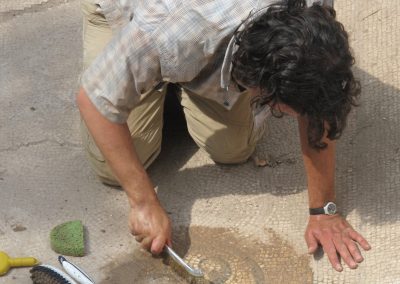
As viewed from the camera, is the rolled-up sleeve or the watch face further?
the watch face

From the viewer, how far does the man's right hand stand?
198cm

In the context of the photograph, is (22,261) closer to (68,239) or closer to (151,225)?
(68,239)

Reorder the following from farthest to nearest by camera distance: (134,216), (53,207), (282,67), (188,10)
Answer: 1. (53,207)
2. (134,216)
3. (188,10)
4. (282,67)

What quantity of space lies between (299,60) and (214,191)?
2.62 ft

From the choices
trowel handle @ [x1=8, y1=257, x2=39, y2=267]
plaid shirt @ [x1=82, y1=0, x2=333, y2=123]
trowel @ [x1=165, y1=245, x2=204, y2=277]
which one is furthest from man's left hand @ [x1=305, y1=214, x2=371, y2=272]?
trowel handle @ [x1=8, y1=257, x2=39, y2=267]

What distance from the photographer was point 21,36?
286 centimetres

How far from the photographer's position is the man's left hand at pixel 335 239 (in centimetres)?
201

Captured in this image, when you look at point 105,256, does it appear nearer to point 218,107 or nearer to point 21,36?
point 218,107

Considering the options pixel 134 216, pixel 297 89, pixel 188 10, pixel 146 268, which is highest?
pixel 188 10

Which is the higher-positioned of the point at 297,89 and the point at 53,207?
the point at 297,89

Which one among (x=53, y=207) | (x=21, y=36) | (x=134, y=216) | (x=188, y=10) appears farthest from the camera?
(x=21, y=36)

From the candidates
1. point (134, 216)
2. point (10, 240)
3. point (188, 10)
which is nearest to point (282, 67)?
point (188, 10)

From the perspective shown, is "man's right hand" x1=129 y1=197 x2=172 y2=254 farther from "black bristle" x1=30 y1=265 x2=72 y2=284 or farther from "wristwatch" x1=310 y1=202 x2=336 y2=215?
"wristwatch" x1=310 y1=202 x2=336 y2=215

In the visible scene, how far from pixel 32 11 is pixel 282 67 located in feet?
5.46
